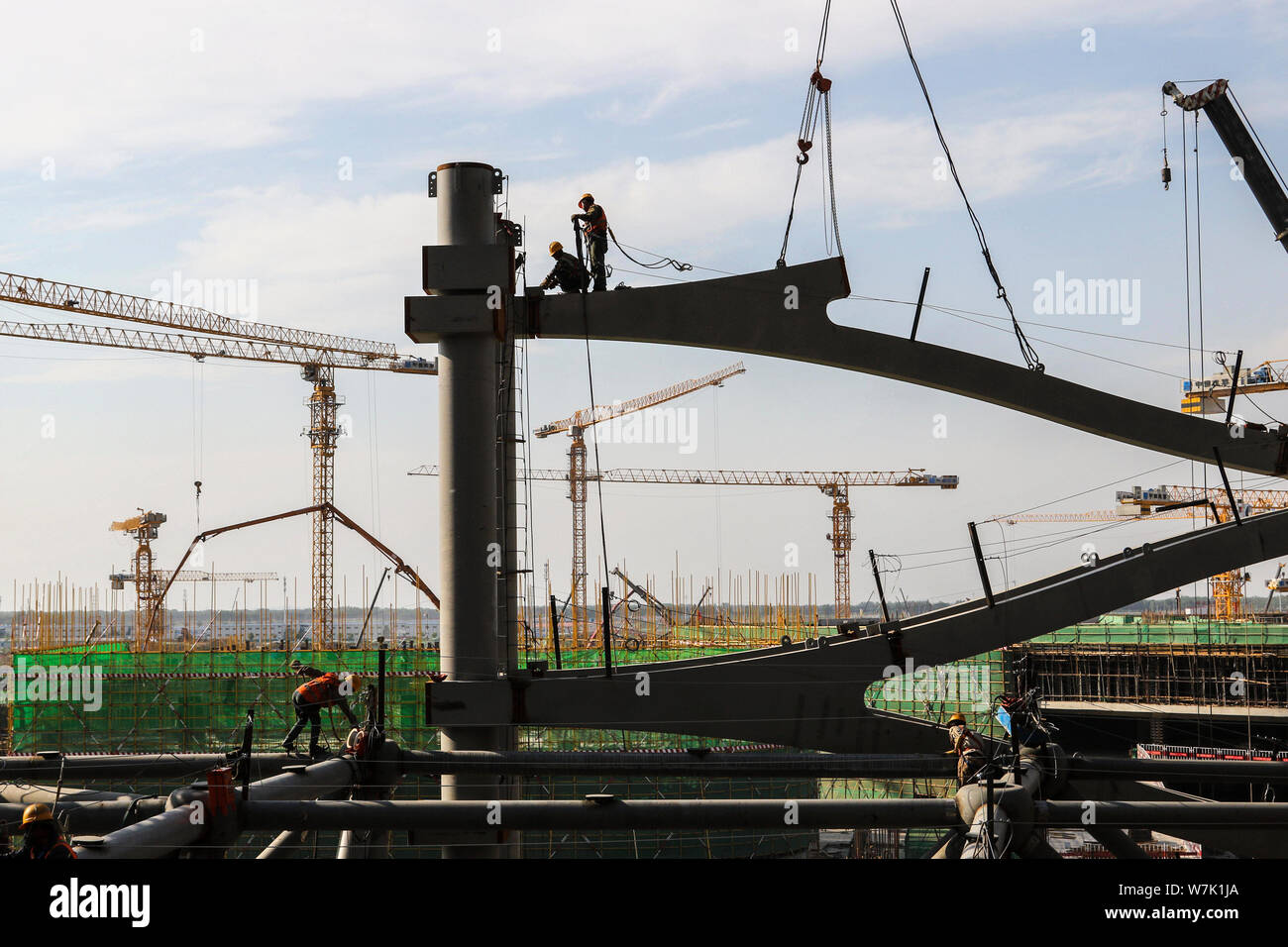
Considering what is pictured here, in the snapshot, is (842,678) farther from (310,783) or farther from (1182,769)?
(310,783)

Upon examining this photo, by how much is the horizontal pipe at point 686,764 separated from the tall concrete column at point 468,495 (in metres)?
Answer: 0.76

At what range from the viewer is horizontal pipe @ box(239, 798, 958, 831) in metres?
7.95

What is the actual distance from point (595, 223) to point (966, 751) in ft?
23.7

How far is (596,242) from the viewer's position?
12789mm

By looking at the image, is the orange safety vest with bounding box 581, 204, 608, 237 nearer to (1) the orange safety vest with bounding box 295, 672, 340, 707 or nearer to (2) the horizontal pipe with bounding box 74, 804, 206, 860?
(1) the orange safety vest with bounding box 295, 672, 340, 707

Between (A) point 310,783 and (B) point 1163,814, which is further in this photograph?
(A) point 310,783

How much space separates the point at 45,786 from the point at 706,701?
21.4ft

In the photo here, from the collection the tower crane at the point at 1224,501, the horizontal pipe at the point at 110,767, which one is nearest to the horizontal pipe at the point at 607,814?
the horizontal pipe at the point at 110,767

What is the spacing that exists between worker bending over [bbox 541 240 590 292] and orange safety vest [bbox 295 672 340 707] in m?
5.14

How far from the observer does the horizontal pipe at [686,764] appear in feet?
34.4

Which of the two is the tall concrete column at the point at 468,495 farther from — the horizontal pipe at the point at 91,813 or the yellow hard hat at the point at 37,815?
the yellow hard hat at the point at 37,815

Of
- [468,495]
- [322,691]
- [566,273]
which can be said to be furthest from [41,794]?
[566,273]

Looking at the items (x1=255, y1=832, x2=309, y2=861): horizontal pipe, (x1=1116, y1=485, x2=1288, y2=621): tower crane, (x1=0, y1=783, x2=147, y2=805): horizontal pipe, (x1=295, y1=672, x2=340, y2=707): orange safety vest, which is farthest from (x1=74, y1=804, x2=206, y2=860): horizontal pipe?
(x1=1116, y1=485, x2=1288, y2=621): tower crane
